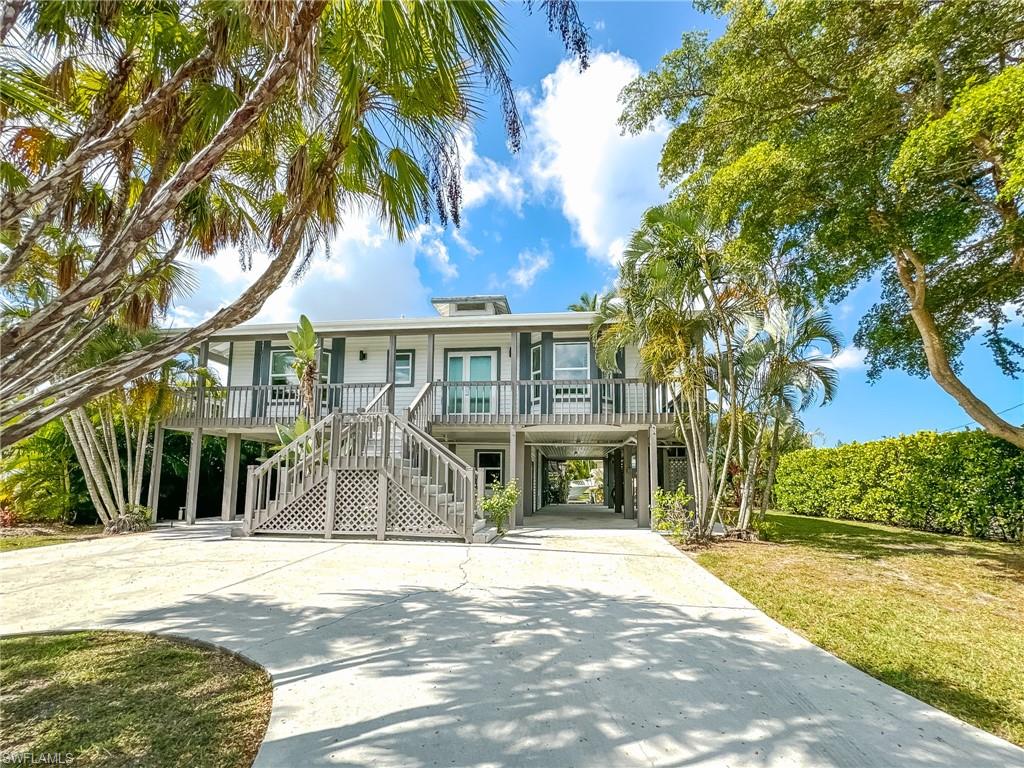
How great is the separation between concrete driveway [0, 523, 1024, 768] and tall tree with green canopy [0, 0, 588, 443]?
2.28 meters

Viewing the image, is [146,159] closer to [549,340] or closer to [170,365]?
[170,365]

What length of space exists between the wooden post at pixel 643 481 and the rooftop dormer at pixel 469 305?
703 centimetres

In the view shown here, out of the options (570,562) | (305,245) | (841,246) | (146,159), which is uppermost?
(841,246)

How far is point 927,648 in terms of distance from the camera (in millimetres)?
4141

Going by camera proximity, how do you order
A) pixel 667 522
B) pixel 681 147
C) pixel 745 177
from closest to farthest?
pixel 745 177 → pixel 681 147 → pixel 667 522

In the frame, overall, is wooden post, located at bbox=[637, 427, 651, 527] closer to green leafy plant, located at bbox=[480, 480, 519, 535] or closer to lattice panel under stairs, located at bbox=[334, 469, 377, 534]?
green leafy plant, located at bbox=[480, 480, 519, 535]

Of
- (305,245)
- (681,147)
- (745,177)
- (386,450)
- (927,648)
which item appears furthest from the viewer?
(386,450)

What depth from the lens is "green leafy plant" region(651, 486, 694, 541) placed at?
999 centimetres

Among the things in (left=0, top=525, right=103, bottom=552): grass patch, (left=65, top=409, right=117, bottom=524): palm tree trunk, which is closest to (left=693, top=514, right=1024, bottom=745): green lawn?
(left=0, top=525, right=103, bottom=552): grass patch

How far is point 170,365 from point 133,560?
536cm

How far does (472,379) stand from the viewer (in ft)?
48.7

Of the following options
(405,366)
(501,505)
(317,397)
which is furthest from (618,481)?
(317,397)

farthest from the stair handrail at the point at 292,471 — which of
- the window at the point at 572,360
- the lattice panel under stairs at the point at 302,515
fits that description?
the window at the point at 572,360

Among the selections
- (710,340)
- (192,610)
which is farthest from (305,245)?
(710,340)
